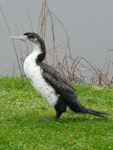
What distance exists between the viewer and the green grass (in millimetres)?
7383

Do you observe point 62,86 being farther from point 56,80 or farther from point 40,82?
point 40,82

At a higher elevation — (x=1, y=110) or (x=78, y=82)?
(x=1, y=110)

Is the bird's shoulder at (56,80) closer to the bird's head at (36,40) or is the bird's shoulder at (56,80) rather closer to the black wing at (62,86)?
the black wing at (62,86)

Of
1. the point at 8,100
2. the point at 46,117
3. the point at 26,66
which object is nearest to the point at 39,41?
the point at 26,66

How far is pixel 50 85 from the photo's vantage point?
28.0ft

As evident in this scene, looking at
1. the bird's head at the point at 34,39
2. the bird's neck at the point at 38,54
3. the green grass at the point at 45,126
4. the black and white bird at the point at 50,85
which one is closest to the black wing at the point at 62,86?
the black and white bird at the point at 50,85

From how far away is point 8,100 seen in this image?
10.5 meters

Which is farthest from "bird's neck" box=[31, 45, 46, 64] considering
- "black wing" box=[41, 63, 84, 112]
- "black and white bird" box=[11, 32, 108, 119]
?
"black wing" box=[41, 63, 84, 112]

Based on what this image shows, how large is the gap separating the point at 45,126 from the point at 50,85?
602 mm

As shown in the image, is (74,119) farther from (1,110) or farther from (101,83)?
(101,83)

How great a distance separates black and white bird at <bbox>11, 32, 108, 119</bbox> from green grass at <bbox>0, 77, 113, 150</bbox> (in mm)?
231

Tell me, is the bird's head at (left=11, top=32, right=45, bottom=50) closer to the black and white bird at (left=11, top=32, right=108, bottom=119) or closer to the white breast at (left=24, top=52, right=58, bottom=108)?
the black and white bird at (left=11, top=32, right=108, bottom=119)

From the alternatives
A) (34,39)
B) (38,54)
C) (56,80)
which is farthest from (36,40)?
(56,80)

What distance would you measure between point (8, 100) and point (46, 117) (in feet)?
5.07
